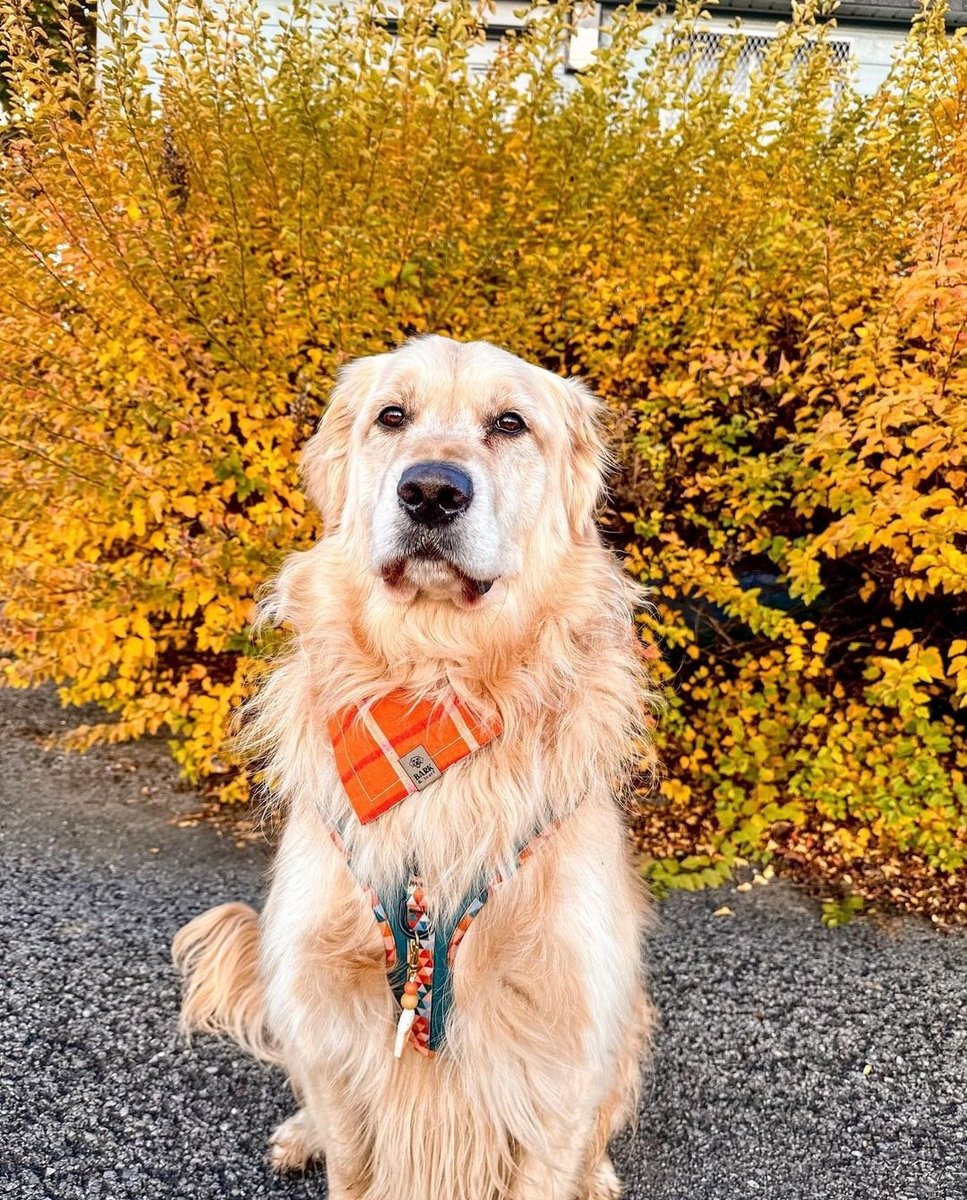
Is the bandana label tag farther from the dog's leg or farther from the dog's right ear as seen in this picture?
the dog's leg

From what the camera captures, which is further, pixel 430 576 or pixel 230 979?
pixel 230 979

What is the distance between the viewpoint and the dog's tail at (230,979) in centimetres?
243

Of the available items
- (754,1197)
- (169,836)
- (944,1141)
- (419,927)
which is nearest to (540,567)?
(419,927)

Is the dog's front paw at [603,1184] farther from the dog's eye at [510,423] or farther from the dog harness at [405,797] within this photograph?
the dog's eye at [510,423]

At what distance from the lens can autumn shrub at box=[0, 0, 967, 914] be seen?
2.79 meters

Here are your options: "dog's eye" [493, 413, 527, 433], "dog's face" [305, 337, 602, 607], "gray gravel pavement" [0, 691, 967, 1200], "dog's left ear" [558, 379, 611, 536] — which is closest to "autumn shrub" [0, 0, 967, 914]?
"gray gravel pavement" [0, 691, 967, 1200]

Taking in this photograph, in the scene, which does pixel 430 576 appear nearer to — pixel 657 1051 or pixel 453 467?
pixel 453 467

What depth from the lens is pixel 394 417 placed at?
2.12 m

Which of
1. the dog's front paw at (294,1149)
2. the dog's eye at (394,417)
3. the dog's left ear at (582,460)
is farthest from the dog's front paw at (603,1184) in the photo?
the dog's eye at (394,417)

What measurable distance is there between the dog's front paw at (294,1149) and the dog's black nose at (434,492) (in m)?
1.61

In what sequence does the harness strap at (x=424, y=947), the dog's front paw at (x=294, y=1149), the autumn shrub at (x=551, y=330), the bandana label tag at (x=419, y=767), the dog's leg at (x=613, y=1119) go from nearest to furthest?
1. the harness strap at (x=424, y=947)
2. the bandana label tag at (x=419, y=767)
3. the dog's leg at (x=613, y=1119)
4. the dog's front paw at (x=294, y=1149)
5. the autumn shrub at (x=551, y=330)

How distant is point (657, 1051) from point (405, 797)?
1.48m

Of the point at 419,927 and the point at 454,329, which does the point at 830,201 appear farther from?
the point at 419,927

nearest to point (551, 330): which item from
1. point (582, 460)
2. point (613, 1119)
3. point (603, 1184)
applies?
point (582, 460)
